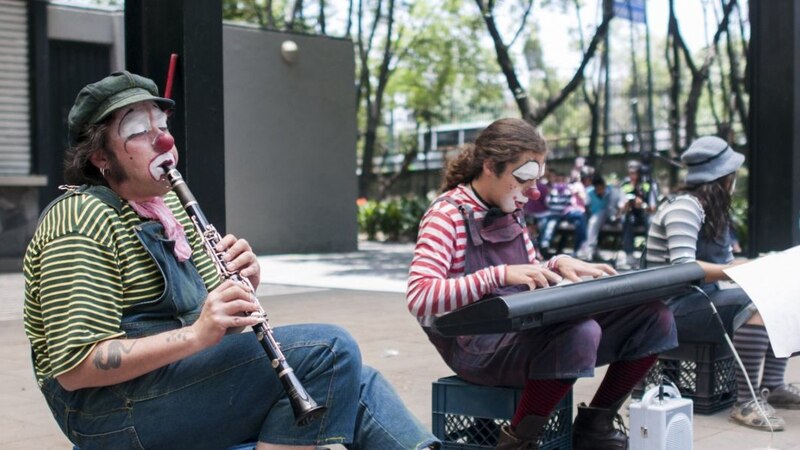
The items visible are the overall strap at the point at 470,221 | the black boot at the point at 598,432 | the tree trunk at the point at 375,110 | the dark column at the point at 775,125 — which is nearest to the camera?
the overall strap at the point at 470,221

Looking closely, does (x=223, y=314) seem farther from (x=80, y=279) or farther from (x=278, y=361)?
(x=80, y=279)

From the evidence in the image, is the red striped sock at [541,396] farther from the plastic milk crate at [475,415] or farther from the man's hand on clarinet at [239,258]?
the man's hand on clarinet at [239,258]

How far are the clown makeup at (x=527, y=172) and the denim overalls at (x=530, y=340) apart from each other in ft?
0.58

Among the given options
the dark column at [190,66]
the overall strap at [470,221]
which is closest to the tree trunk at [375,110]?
the dark column at [190,66]

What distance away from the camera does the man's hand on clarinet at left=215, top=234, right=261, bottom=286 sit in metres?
2.78

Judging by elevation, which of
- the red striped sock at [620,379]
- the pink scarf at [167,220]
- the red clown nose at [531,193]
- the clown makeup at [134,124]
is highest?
the clown makeup at [134,124]

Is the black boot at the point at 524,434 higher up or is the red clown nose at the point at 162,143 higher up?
the red clown nose at the point at 162,143

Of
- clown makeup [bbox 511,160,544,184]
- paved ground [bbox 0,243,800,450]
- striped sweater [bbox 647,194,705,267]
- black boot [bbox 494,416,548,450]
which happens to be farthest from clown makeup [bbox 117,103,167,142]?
striped sweater [bbox 647,194,705,267]

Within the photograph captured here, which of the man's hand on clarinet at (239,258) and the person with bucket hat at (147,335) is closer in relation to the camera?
the person with bucket hat at (147,335)

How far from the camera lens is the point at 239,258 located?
111 inches

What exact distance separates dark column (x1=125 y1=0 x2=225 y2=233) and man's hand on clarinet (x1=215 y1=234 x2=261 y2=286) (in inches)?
56.4

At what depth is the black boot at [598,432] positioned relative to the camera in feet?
13.3

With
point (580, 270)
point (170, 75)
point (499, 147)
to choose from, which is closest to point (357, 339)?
point (170, 75)

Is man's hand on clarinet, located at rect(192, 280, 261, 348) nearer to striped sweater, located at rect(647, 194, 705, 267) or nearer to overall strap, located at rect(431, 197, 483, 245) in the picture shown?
overall strap, located at rect(431, 197, 483, 245)
